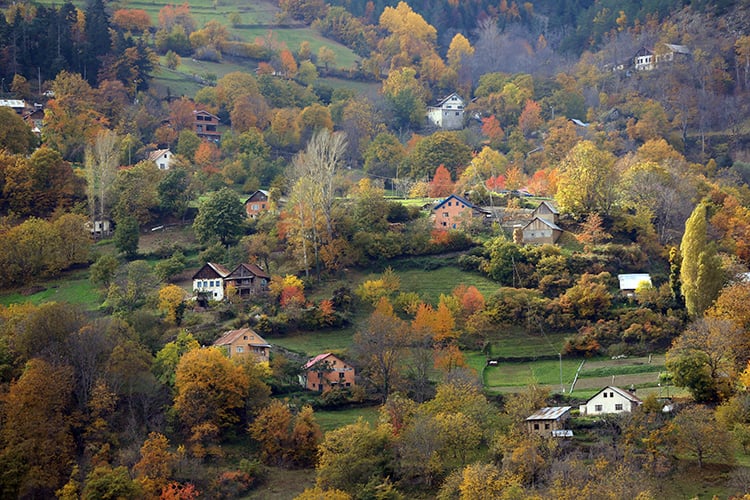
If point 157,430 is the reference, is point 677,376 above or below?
above

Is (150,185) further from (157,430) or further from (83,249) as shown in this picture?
(157,430)

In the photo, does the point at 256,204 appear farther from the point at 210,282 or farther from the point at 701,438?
the point at 701,438

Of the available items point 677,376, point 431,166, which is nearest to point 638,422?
point 677,376

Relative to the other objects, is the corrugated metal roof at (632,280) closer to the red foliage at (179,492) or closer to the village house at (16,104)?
the red foliage at (179,492)

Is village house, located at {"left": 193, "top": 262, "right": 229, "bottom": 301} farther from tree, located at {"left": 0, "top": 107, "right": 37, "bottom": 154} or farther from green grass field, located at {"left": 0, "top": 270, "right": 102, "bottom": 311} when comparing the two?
tree, located at {"left": 0, "top": 107, "right": 37, "bottom": 154}

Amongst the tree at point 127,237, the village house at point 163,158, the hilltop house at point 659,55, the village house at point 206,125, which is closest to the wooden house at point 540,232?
the tree at point 127,237
